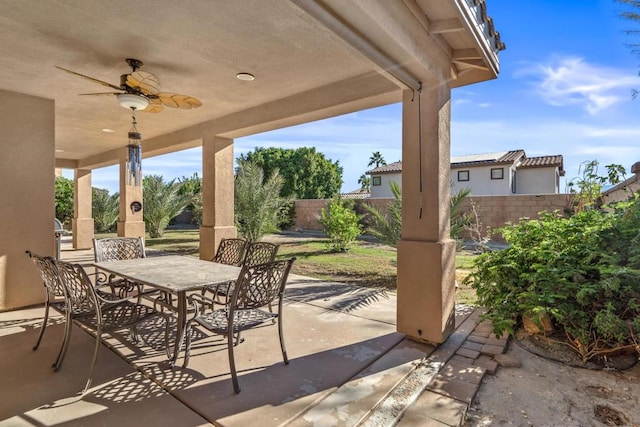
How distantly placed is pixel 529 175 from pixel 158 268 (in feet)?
76.3

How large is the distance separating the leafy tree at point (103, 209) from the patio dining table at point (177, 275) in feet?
43.1

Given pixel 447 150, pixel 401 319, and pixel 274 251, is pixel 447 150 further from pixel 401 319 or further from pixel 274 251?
pixel 274 251

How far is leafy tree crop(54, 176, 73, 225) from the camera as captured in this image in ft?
47.7

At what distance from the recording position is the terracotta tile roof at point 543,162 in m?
19.8

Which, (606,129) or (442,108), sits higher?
(606,129)

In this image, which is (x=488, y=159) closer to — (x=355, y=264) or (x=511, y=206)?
(x=511, y=206)

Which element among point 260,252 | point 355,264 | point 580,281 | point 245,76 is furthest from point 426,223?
point 355,264

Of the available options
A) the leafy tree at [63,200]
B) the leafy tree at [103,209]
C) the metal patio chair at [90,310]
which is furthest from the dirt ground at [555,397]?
the leafy tree at [63,200]

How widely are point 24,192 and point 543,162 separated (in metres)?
24.0

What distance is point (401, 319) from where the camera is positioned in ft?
10.7

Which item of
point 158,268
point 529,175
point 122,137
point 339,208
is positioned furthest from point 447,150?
point 529,175

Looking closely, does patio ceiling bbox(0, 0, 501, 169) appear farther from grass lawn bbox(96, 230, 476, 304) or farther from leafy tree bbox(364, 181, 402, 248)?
grass lawn bbox(96, 230, 476, 304)

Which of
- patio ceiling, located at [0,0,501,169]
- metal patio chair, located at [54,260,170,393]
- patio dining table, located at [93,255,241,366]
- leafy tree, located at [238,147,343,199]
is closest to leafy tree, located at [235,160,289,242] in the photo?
patio ceiling, located at [0,0,501,169]

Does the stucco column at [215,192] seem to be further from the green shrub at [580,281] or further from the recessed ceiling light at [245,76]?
the green shrub at [580,281]
